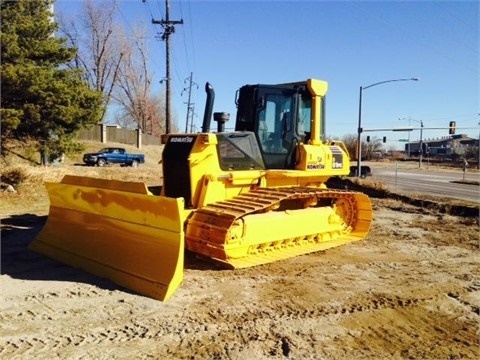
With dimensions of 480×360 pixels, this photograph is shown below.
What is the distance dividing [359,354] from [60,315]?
2.91 meters

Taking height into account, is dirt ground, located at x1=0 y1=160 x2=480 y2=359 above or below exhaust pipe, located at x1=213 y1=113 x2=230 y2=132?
below

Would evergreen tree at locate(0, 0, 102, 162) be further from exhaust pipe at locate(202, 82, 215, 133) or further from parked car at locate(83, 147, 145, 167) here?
parked car at locate(83, 147, 145, 167)

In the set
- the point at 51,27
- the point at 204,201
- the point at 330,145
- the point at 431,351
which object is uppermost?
the point at 51,27

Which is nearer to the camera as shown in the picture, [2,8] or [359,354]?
[359,354]

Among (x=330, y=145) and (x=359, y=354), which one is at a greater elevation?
(x=330, y=145)

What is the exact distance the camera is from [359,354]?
395 cm

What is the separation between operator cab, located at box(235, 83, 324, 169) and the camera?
7.89 metres

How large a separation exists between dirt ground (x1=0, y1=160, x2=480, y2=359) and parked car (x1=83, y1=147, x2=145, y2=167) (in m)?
24.4

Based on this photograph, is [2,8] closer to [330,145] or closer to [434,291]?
[330,145]

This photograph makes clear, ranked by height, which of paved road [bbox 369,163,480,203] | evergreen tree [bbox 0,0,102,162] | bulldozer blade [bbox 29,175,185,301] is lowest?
paved road [bbox 369,163,480,203]

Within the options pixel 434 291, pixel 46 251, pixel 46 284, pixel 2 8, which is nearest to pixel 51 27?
pixel 2 8

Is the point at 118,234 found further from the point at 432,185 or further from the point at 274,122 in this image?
the point at 432,185

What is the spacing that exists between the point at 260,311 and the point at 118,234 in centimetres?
246

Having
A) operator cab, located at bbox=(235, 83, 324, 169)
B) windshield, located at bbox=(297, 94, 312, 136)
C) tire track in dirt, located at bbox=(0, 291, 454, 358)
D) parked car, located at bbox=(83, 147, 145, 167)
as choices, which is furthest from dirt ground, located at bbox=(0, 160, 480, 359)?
parked car, located at bbox=(83, 147, 145, 167)
